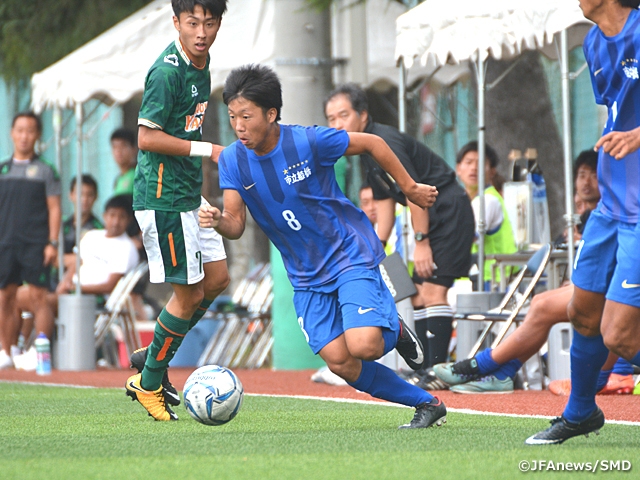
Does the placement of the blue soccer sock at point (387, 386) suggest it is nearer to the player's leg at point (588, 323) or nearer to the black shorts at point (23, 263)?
the player's leg at point (588, 323)

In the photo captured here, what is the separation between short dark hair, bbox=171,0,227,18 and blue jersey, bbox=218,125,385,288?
94 centimetres

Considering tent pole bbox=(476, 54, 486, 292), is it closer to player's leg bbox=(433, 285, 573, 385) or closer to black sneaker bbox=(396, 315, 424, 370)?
player's leg bbox=(433, 285, 573, 385)

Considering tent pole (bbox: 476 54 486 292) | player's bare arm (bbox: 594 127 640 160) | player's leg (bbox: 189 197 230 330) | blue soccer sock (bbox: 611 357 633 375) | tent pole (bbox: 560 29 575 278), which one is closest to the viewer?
player's bare arm (bbox: 594 127 640 160)

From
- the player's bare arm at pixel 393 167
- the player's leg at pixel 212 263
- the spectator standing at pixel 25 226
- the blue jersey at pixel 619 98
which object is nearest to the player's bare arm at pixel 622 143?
the blue jersey at pixel 619 98

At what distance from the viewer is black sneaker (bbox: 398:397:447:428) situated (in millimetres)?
6254

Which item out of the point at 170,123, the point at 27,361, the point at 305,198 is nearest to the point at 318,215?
the point at 305,198

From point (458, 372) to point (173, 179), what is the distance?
8.62 ft

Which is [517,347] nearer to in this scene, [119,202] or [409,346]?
[409,346]

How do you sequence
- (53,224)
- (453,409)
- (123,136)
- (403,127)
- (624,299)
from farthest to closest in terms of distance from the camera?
1. (123,136)
2. (53,224)
3. (403,127)
4. (453,409)
5. (624,299)

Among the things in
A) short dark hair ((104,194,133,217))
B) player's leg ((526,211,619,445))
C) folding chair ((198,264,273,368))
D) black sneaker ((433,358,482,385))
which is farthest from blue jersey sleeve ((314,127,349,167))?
short dark hair ((104,194,133,217))

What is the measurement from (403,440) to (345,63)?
8191 mm

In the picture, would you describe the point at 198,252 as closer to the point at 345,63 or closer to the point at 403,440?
the point at 403,440

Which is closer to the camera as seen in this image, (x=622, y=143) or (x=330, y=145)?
(x=622, y=143)

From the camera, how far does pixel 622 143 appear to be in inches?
192
